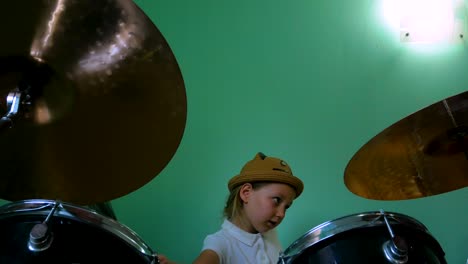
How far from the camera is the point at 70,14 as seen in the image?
0.68 m

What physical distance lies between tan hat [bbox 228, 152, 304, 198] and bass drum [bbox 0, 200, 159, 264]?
18.1 inches

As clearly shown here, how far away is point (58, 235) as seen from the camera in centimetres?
51

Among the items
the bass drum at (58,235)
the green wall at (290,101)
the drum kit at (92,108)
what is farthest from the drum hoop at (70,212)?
the green wall at (290,101)

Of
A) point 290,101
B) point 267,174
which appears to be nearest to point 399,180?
point 267,174

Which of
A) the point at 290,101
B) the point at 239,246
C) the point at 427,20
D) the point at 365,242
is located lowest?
the point at 239,246

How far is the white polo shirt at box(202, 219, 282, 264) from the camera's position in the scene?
91 cm

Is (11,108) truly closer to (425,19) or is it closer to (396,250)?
(396,250)

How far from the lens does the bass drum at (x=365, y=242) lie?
1.84ft

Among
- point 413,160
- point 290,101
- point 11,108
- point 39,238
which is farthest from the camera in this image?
point 290,101

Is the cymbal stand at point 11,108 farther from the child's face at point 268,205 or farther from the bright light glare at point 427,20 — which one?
the bright light glare at point 427,20

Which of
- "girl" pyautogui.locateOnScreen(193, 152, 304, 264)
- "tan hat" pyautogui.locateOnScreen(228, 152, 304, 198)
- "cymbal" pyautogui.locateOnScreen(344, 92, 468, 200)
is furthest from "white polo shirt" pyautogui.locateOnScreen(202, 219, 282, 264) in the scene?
"cymbal" pyautogui.locateOnScreen(344, 92, 468, 200)

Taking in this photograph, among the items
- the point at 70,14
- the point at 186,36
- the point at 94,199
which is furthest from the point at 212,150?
the point at 70,14

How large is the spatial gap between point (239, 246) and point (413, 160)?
0.41 m

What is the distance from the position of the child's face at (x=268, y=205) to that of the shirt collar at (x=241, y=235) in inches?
0.8
